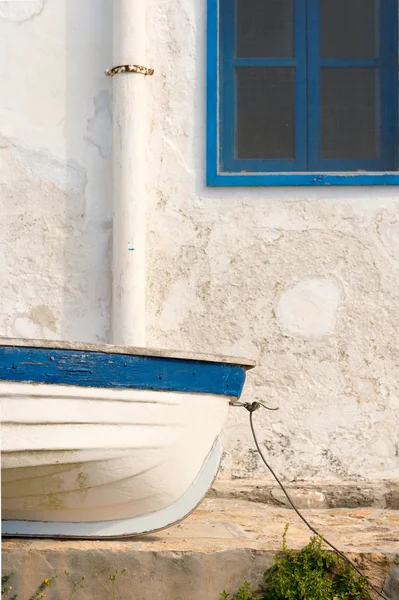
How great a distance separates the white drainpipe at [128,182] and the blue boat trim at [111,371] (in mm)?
1187

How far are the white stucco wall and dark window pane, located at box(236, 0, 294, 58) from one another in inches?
10.7

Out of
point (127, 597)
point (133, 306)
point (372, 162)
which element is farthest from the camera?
point (372, 162)

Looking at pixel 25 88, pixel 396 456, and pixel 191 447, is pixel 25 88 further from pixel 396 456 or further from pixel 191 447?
pixel 396 456

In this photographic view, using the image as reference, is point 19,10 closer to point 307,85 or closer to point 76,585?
point 307,85

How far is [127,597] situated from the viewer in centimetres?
395

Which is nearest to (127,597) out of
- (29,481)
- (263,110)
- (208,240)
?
(29,481)

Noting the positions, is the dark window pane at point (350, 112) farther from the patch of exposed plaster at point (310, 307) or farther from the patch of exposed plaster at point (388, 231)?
the patch of exposed plaster at point (310, 307)

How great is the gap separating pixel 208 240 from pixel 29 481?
201 cm

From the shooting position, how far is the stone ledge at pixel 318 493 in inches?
205

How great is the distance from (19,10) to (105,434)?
9.42 feet

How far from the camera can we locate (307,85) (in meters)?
5.61

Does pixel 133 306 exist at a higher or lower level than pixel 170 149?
lower

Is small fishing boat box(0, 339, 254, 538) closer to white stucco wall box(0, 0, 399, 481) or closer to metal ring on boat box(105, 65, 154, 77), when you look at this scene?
white stucco wall box(0, 0, 399, 481)

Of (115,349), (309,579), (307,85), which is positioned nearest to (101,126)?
(307,85)
